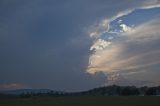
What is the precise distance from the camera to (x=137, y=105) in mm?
67688

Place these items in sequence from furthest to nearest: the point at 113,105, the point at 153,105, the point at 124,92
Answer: the point at 124,92 → the point at 113,105 → the point at 153,105

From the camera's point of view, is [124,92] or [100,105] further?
[124,92]

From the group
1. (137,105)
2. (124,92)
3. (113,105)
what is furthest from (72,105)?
(124,92)

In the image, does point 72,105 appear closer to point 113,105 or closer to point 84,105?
point 84,105

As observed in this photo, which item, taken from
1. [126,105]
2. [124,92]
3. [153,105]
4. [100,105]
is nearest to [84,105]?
[100,105]

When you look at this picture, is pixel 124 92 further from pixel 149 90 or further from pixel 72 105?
pixel 72 105

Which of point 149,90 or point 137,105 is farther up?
point 149,90

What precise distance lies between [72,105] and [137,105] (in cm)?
1324

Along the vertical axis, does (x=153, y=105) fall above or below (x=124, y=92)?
below

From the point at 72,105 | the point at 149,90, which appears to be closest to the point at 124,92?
the point at 149,90

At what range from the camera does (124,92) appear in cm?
16088

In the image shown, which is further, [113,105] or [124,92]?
[124,92]

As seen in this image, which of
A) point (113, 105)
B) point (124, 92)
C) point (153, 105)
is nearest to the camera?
point (153, 105)

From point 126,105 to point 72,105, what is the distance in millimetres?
11047
